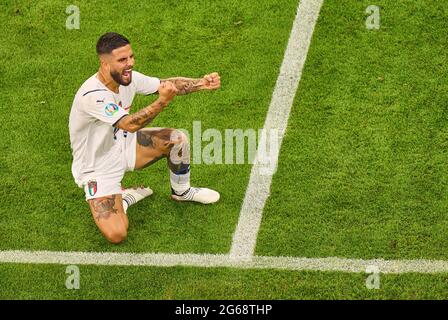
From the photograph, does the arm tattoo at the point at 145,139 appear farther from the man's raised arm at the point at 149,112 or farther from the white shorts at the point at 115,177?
the man's raised arm at the point at 149,112

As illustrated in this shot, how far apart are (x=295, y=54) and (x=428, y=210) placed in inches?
90.5

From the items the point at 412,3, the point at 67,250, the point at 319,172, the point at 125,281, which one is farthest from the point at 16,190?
the point at 412,3

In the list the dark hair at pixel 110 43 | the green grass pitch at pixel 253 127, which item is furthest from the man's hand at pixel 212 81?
the green grass pitch at pixel 253 127

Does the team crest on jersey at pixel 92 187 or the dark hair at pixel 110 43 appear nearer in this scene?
the dark hair at pixel 110 43

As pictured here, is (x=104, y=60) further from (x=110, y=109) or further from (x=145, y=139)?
(x=145, y=139)

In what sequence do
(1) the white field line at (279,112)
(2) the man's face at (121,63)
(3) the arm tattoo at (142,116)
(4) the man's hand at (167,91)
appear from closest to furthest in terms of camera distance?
(4) the man's hand at (167,91), (3) the arm tattoo at (142,116), (2) the man's face at (121,63), (1) the white field line at (279,112)

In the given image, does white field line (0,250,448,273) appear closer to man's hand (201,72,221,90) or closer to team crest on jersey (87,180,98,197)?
team crest on jersey (87,180,98,197)

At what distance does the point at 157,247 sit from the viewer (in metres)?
7.93

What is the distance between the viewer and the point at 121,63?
7.62m

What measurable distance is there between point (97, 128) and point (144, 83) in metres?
0.54

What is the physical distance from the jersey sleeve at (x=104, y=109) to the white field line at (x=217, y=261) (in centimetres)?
106

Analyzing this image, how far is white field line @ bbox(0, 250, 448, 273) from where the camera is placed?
7.61 meters

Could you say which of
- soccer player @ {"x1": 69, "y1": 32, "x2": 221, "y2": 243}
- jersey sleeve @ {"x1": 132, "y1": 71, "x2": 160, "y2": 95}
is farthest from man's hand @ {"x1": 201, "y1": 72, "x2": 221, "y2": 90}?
jersey sleeve @ {"x1": 132, "y1": 71, "x2": 160, "y2": 95}

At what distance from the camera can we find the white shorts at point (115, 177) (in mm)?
8070
